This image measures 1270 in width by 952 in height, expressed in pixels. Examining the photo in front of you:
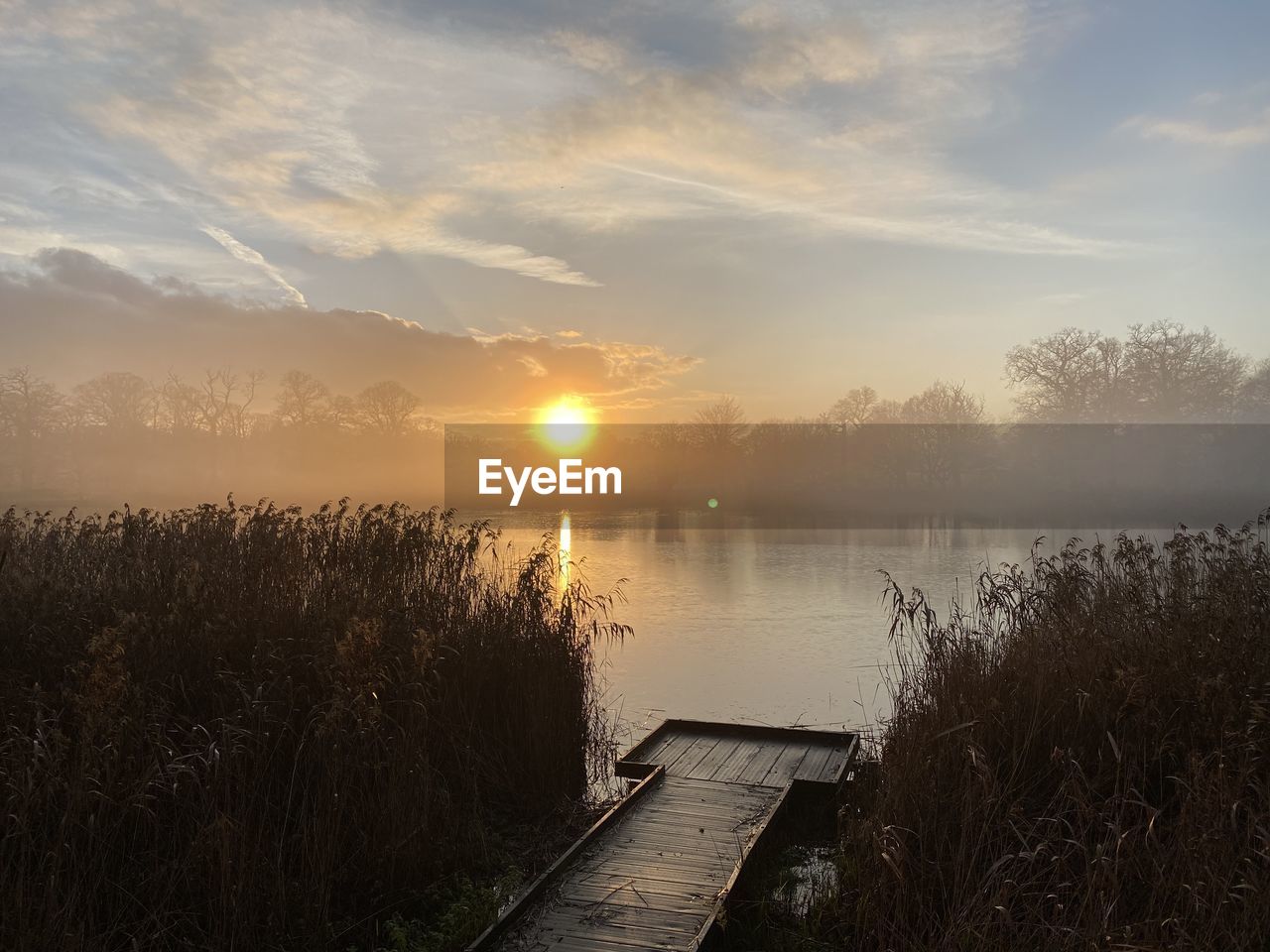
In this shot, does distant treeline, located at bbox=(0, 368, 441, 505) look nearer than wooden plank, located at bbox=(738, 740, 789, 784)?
No

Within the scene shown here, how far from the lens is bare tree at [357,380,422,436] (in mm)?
51375

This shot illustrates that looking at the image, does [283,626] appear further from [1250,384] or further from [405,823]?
[1250,384]

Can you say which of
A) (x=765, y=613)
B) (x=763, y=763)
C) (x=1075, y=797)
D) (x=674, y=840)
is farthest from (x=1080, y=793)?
(x=765, y=613)

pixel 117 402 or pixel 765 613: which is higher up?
pixel 117 402

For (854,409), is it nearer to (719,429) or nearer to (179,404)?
(719,429)

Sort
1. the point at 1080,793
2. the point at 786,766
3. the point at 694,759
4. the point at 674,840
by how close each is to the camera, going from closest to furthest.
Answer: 1. the point at 1080,793
2. the point at 674,840
3. the point at 786,766
4. the point at 694,759

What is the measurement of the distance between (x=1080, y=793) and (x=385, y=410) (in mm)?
50099

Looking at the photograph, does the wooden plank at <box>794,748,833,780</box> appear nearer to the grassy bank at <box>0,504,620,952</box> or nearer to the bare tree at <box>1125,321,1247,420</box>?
the grassy bank at <box>0,504,620,952</box>

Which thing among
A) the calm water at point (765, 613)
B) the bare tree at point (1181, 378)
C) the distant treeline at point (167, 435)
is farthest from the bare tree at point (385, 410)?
the bare tree at point (1181, 378)

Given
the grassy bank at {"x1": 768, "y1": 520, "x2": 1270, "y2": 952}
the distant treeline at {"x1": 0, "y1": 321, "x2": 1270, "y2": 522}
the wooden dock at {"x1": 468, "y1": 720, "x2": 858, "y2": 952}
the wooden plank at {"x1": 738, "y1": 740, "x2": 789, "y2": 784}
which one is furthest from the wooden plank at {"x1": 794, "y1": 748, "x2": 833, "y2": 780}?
the distant treeline at {"x1": 0, "y1": 321, "x2": 1270, "y2": 522}

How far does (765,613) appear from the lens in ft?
55.3

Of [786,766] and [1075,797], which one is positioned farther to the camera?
[786,766]

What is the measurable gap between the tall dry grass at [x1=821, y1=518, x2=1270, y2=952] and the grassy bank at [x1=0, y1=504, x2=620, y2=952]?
2.59 metres

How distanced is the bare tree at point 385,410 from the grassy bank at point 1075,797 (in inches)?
1852
